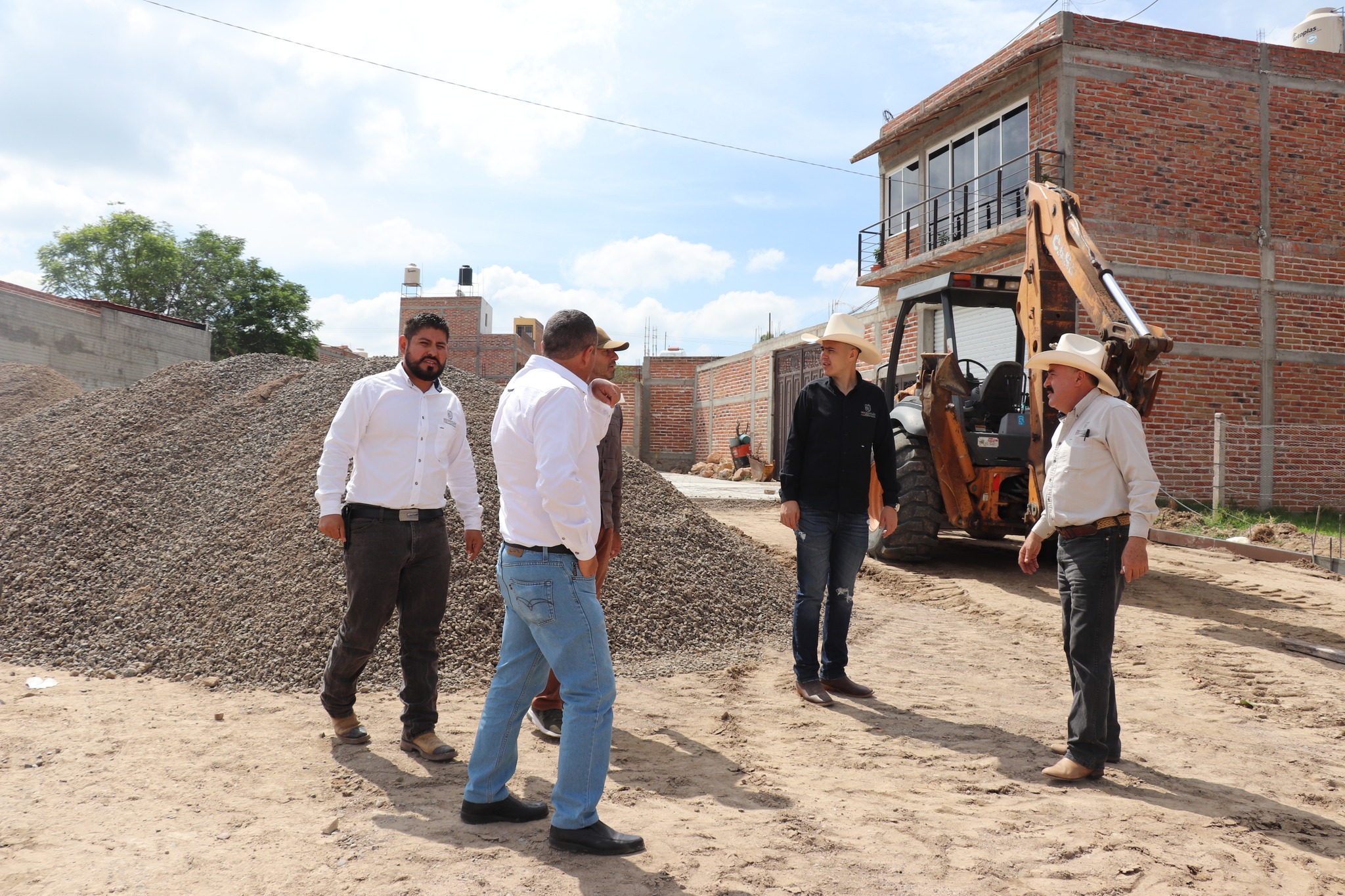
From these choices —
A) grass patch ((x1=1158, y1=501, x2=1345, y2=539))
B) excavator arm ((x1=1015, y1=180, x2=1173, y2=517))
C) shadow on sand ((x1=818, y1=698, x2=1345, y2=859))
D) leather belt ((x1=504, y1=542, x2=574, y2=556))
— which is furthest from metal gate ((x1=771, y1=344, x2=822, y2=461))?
leather belt ((x1=504, y1=542, x2=574, y2=556))

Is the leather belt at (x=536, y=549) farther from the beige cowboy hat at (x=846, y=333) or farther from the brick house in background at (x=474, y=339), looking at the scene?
the brick house in background at (x=474, y=339)

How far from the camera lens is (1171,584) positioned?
26.1 ft

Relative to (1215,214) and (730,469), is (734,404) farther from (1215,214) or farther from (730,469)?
(1215,214)

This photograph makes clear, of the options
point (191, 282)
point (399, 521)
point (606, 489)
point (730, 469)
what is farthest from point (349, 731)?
point (191, 282)

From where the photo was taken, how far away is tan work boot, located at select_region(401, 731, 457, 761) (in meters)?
3.79

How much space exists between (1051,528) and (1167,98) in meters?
13.2

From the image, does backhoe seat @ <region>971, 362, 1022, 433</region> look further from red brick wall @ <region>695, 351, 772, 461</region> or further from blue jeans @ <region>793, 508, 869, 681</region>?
red brick wall @ <region>695, 351, 772, 461</region>

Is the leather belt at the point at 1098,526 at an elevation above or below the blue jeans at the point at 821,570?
above

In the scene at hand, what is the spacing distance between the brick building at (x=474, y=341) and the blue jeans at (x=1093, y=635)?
132ft

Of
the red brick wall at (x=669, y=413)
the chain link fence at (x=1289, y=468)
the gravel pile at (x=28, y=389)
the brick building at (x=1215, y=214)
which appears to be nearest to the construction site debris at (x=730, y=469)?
the red brick wall at (x=669, y=413)

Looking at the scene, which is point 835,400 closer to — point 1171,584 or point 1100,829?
point 1100,829

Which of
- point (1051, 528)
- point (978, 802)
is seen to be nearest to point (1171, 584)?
point (1051, 528)

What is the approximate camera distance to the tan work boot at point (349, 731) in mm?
3980

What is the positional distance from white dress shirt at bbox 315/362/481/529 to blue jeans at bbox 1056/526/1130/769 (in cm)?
275
